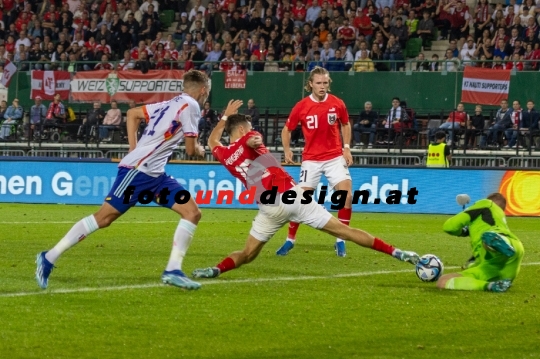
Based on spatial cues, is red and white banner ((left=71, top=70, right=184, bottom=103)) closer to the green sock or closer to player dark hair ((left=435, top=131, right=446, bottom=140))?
player dark hair ((left=435, top=131, right=446, bottom=140))

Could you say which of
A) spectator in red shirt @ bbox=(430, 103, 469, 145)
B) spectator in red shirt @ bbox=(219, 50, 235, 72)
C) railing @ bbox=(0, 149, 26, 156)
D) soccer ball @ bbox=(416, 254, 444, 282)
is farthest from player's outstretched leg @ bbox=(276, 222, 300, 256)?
railing @ bbox=(0, 149, 26, 156)

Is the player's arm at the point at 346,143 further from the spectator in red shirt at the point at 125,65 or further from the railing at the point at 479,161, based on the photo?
the spectator in red shirt at the point at 125,65

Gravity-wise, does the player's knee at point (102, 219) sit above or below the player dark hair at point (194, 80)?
below

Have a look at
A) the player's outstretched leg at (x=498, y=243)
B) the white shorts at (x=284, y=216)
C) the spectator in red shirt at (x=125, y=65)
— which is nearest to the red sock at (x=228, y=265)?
the white shorts at (x=284, y=216)

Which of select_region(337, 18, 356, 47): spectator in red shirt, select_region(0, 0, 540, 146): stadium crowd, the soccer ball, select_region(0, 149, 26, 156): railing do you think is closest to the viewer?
the soccer ball

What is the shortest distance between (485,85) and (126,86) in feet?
33.1

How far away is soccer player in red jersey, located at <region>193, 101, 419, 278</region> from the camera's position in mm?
10211

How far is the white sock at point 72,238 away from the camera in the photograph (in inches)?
384

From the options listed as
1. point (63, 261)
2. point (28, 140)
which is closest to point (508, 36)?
point (28, 140)

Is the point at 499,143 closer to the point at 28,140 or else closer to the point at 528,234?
the point at 528,234

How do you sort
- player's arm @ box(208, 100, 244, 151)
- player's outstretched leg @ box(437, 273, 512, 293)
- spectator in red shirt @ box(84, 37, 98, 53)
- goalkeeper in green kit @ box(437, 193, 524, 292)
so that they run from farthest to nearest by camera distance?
spectator in red shirt @ box(84, 37, 98, 53) < player's arm @ box(208, 100, 244, 151) < player's outstretched leg @ box(437, 273, 512, 293) < goalkeeper in green kit @ box(437, 193, 524, 292)

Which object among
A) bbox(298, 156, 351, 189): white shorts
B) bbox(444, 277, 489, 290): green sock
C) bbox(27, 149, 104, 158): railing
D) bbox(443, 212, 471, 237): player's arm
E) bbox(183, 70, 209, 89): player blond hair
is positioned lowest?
bbox(27, 149, 104, 158): railing

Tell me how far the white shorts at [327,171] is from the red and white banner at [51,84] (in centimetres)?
1895

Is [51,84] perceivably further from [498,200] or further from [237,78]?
[498,200]
